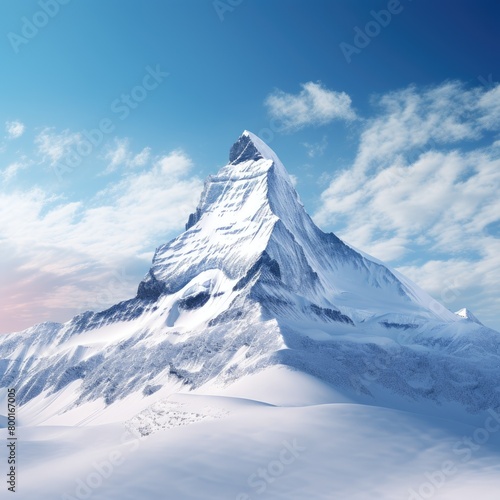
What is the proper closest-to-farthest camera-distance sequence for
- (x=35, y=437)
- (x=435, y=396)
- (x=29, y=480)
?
(x=29, y=480), (x=35, y=437), (x=435, y=396)

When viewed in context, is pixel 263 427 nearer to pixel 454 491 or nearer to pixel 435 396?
pixel 454 491

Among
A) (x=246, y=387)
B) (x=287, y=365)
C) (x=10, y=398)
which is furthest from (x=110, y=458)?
(x=287, y=365)

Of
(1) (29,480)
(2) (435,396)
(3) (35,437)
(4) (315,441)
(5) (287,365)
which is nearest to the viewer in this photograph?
(1) (29,480)

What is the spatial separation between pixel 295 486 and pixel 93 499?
72.5 feet

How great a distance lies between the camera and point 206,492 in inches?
2603

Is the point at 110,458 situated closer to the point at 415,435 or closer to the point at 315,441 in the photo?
the point at 315,441

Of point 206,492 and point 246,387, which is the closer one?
point 206,492

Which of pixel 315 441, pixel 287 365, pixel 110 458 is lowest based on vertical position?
pixel 110 458

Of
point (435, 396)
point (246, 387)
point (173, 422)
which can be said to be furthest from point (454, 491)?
point (435, 396)

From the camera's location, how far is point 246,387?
6319 inches

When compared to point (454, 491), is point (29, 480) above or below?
below

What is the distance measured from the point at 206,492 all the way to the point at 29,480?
23.4 meters

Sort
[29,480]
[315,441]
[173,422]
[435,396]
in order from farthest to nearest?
[435,396] → [173,422] → [315,441] → [29,480]

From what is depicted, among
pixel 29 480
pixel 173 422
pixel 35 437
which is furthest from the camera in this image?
pixel 35 437
